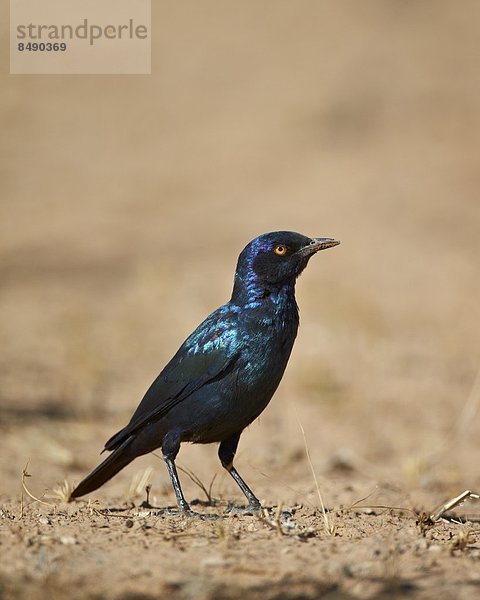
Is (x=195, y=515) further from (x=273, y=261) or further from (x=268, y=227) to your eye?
(x=268, y=227)

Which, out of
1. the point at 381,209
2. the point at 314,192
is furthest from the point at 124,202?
the point at 381,209

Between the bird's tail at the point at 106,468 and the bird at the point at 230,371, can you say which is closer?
the bird at the point at 230,371

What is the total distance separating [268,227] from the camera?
15062mm

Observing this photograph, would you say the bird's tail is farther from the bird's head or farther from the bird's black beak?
the bird's black beak

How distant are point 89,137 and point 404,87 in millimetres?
7247

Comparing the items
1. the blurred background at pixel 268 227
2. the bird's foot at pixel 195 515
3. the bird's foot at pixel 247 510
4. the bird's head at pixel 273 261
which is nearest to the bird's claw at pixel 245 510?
the bird's foot at pixel 247 510

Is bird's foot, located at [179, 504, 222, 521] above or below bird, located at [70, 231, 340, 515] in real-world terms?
below

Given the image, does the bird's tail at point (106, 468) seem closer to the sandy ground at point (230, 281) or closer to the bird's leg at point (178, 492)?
the sandy ground at point (230, 281)

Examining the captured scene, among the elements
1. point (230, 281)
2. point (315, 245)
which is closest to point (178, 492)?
point (315, 245)

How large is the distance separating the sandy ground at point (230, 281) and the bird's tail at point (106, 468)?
4.6 inches

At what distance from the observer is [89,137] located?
71.0 ft

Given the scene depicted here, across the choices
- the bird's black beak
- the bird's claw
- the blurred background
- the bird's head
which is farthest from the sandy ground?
the bird's black beak

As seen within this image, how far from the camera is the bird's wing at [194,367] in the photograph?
4938mm

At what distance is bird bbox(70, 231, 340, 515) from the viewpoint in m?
4.89
